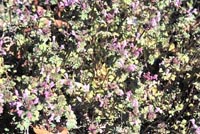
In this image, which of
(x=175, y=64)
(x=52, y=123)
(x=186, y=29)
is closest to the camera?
(x=52, y=123)

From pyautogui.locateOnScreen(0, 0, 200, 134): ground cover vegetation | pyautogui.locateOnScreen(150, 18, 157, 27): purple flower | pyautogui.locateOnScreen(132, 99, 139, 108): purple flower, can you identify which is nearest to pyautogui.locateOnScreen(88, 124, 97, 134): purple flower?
pyautogui.locateOnScreen(0, 0, 200, 134): ground cover vegetation

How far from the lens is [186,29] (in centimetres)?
413

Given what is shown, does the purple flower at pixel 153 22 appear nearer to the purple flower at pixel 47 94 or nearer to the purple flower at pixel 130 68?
the purple flower at pixel 130 68

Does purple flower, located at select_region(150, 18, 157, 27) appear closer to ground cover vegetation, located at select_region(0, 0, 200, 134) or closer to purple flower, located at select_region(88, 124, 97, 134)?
ground cover vegetation, located at select_region(0, 0, 200, 134)

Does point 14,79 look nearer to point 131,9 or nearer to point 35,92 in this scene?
point 35,92

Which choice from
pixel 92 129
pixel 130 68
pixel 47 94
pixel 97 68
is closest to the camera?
pixel 47 94

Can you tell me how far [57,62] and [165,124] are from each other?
102 cm

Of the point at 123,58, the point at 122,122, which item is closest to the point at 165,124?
the point at 122,122

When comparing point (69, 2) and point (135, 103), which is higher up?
point (69, 2)

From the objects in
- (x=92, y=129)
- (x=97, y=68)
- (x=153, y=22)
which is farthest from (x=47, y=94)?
(x=153, y=22)

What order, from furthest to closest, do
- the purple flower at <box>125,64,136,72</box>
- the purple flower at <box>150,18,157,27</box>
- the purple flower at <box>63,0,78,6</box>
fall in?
the purple flower at <box>150,18,157,27</box>, the purple flower at <box>63,0,78,6</box>, the purple flower at <box>125,64,136,72</box>

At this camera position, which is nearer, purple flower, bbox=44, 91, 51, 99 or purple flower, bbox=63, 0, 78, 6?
purple flower, bbox=44, 91, 51, 99

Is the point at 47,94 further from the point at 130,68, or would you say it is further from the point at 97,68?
the point at 97,68

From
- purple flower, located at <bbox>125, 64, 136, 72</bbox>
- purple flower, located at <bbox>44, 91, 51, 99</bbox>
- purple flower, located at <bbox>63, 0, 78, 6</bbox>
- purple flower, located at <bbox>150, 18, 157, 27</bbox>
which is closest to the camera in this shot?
purple flower, located at <bbox>44, 91, 51, 99</bbox>
